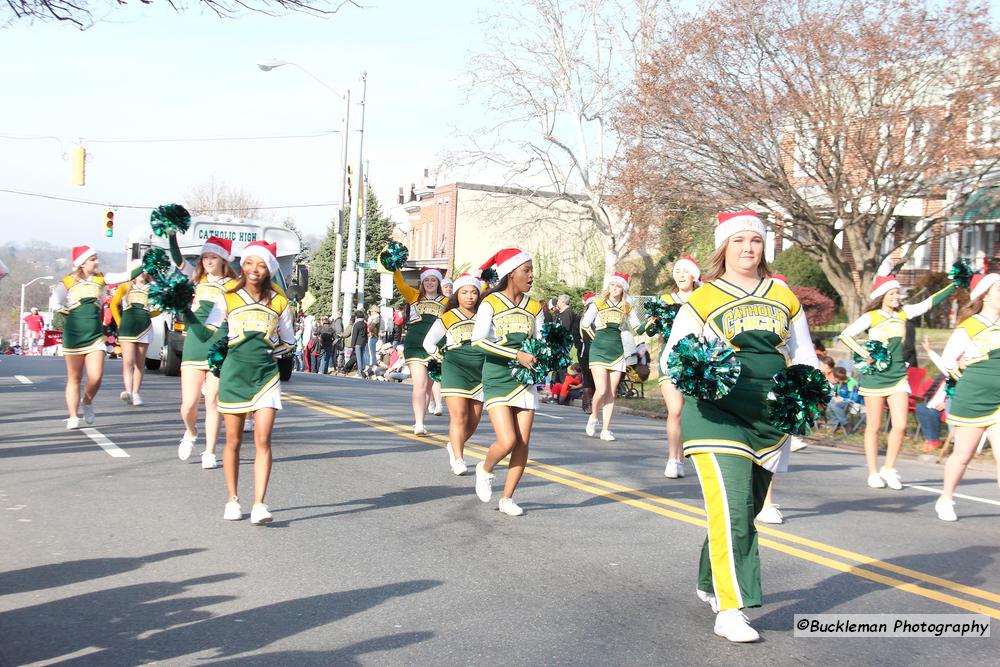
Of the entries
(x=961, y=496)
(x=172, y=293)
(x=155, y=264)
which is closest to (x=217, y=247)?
(x=155, y=264)

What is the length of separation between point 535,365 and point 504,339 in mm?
400

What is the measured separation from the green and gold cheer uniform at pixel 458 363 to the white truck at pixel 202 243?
10.1m

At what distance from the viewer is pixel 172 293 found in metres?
8.16

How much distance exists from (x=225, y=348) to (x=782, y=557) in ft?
13.4

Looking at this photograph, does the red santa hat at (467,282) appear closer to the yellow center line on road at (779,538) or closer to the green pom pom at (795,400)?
the yellow center line on road at (779,538)

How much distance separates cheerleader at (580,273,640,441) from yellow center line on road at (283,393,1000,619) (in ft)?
6.00

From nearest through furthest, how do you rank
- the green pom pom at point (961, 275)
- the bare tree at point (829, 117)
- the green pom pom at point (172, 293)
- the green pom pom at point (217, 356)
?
the green pom pom at point (217, 356)
the green pom pom at point (172, 293)
the green pom pom at point (961, 275)
the bare tree at point (829, 117)

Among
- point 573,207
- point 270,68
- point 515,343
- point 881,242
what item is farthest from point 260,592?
point 573,207

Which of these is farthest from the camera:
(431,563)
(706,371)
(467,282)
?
(467,282)

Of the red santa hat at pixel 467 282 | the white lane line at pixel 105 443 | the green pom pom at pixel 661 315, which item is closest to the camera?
the green pom pom at pixel 661 315

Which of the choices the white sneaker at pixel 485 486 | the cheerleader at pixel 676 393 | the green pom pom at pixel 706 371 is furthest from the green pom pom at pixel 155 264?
the green pom pom at pixel 706 371

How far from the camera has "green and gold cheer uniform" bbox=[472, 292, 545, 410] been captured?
27.2ft

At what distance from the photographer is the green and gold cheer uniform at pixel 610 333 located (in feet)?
42.0

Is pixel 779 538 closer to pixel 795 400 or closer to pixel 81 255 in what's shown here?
pixel 795 400
